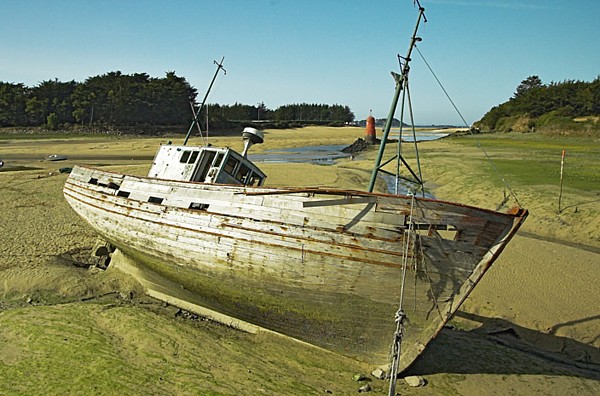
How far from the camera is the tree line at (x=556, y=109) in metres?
49.0

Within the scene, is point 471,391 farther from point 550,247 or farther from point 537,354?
point 550,247

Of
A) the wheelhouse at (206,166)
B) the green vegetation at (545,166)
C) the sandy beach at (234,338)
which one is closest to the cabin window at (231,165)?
the wheelhouse at (206,166)

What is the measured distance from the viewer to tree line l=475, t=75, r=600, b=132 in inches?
1927

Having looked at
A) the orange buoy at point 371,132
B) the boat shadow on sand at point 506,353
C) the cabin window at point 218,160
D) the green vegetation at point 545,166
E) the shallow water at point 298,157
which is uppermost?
the orange buoy at point 371,132

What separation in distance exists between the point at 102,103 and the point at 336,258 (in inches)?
2405

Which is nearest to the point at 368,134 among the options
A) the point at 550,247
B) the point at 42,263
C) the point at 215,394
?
the point at 550,247

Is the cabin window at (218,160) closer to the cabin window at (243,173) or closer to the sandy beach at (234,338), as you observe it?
the cabin window at (243,173)

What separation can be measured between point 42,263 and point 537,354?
9.93 metres

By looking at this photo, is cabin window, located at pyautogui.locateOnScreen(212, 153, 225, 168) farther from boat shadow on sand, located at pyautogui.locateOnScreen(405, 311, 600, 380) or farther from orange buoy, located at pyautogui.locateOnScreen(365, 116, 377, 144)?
orange buoy, located at pyautogui.locateOnScreen(365, 116, 377, 144)

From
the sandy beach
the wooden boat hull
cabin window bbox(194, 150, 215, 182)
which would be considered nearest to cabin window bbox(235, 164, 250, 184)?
cabin window bbox(194, 150, 215, 182)

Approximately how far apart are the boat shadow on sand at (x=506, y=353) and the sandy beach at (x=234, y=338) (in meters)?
0.02

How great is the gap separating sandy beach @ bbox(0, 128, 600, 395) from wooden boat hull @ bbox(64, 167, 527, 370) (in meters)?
0.55

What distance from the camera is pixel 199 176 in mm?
9617

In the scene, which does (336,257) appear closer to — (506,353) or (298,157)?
(506,353)
